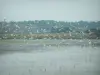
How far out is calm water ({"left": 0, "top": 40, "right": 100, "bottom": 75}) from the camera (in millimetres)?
1567

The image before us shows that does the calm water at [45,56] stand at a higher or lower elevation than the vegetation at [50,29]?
lower

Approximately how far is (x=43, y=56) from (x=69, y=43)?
0.88ft

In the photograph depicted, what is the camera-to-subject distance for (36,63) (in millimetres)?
1574

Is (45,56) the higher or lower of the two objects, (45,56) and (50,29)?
the lower

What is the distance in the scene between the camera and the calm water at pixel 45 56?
1.57 meters

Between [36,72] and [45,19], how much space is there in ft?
1.63

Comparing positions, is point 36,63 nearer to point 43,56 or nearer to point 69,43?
point 43,56

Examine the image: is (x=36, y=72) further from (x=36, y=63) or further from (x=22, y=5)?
(x=22, y=5)

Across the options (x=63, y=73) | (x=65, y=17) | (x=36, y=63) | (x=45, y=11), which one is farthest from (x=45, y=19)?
(x=63, y=73)

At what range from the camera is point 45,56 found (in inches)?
61.8

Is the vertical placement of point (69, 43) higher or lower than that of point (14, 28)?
lower

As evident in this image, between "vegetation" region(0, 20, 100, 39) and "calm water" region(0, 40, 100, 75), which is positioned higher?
"vegetation" region(0, 20, 100, 39)

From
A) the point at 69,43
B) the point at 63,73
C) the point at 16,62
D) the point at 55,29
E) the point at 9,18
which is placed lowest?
the point at 63,73

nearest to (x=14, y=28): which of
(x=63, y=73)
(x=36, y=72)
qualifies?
(x=36, y=72)
